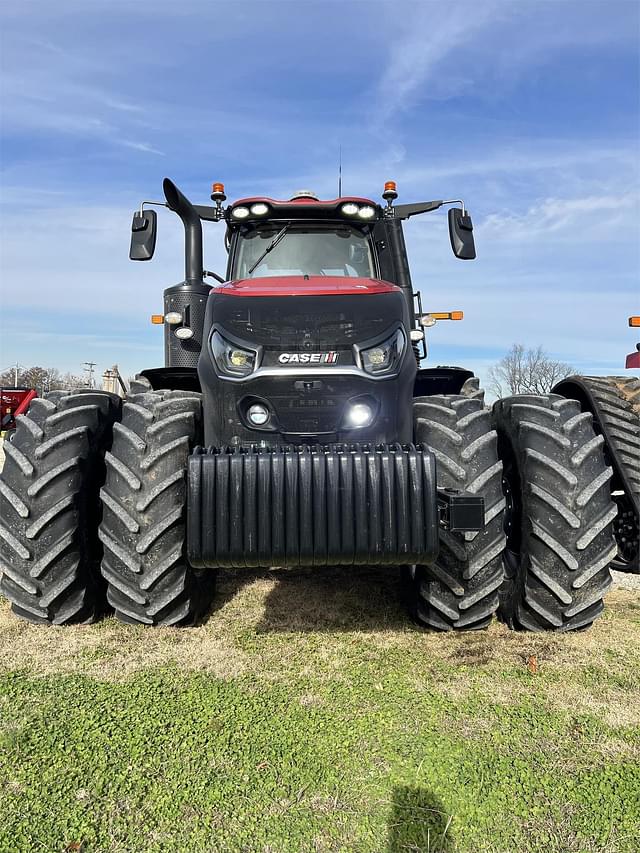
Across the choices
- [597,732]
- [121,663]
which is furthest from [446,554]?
[121,663]

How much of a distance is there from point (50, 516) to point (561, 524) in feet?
9.27

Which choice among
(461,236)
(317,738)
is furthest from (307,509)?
(461,236)

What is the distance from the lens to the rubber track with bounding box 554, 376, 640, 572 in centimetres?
405

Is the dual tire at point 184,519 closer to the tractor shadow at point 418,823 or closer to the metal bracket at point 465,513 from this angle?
the metal bracket at point 465,513

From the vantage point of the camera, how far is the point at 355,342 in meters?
3.35

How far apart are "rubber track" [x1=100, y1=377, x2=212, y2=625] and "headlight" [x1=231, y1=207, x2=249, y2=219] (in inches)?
70.3

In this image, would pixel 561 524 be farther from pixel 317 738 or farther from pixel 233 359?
pixel 233 359

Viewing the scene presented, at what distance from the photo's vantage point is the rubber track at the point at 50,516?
3.41 metres

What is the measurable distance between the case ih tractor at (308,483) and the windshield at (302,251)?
0.85m

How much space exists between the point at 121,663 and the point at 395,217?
3892 millimetres

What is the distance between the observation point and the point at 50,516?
339cm

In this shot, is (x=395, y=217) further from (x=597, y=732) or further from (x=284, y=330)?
(x=597, y=732)

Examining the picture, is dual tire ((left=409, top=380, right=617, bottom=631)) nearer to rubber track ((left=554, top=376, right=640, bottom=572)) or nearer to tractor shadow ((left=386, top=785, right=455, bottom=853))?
rubber track ((left=554, top=376, right=640, bottom=572))

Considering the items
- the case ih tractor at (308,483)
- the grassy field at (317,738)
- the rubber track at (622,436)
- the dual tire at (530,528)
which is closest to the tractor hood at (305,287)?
the case ih tractor at (308,483)
